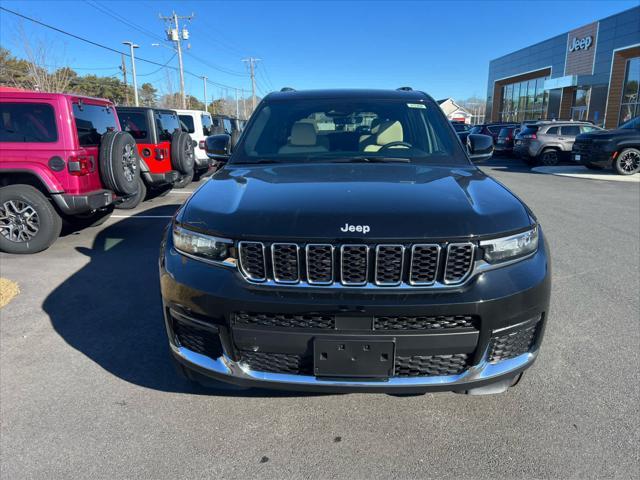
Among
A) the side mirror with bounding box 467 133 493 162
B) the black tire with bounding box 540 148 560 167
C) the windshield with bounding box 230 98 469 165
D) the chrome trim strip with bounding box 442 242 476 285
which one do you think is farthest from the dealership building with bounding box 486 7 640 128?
the chrome trim strip with bounding box 442 242 476 285

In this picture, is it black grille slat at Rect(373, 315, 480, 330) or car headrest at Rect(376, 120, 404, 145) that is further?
car headrest at Rect(376, 120, 404, 145)

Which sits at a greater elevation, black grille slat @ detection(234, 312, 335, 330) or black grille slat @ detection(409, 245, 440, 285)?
black grille slat @ detection(409, 245, 440, 285)

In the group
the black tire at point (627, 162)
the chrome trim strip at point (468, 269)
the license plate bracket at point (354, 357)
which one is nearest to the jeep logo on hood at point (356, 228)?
the chrome trim strip at point (468, 269)

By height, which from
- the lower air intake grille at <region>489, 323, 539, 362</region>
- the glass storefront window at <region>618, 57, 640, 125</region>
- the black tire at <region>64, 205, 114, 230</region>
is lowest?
the black tire at <region>64, 205, 114, 230</region>

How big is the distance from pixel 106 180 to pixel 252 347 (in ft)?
16.1

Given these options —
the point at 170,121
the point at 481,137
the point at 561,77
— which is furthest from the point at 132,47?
the point at 481,137

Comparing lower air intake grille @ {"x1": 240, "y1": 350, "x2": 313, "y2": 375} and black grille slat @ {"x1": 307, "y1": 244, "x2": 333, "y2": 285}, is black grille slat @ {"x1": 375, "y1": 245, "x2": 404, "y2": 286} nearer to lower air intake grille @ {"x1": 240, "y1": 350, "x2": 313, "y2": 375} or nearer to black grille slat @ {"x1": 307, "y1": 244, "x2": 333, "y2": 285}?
black grille slat @ {"x1": 307, "y1": 244, "x2": 333, "y2": 285}

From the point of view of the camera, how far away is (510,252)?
213 cm

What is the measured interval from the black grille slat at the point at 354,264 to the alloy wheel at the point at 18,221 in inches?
205

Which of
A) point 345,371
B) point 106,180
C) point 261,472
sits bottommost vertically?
point 261,472

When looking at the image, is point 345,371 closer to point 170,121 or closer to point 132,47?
point 170,121

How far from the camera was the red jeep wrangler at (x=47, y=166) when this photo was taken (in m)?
5.49

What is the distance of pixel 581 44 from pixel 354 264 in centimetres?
3790

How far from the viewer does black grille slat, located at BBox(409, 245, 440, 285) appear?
6.53 feet
